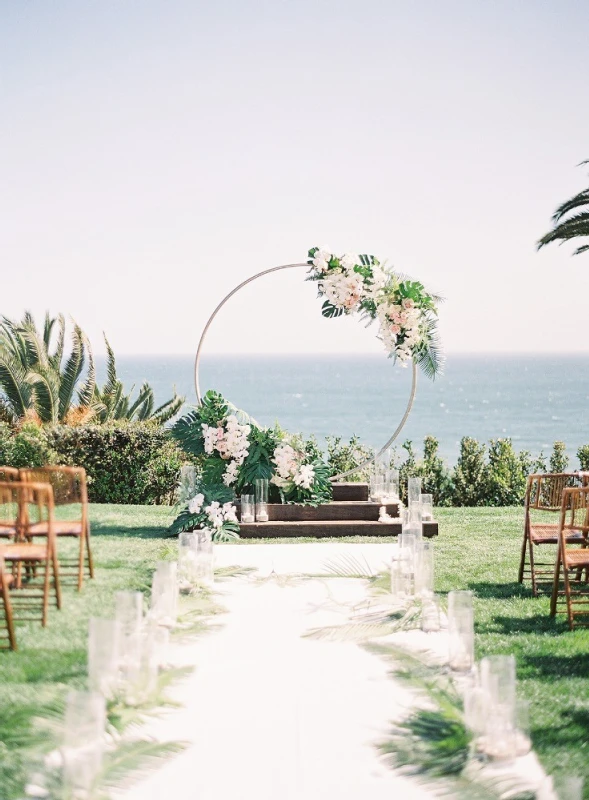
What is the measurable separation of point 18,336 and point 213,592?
10319 millimetres

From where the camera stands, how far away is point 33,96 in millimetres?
45719

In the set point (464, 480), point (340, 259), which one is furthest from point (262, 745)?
point (464, 480)

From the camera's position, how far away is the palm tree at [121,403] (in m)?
16.5

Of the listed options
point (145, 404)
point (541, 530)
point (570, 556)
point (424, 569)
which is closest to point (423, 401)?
point (145, 404)

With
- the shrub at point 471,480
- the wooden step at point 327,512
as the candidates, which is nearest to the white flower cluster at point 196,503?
the wooden step at point 327,512

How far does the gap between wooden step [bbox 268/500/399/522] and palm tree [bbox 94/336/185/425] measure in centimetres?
798

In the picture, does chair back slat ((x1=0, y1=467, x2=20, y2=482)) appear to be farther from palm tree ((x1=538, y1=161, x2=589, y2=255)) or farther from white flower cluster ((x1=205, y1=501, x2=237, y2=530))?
palm tree ((x1=538, y1=161, x2=589, y2=255))

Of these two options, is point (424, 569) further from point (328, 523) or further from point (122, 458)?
point (122, 458)

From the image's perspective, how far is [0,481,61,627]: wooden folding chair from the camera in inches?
207

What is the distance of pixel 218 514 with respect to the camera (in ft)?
26.2

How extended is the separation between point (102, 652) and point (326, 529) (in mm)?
4843

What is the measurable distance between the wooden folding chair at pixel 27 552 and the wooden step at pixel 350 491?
3.65 metres

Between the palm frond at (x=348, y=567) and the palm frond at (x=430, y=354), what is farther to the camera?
the palm frond at (x=430, y=354)

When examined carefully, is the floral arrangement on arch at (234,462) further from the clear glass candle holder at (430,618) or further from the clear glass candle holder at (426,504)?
the clear glass candle holder at (430,618)
